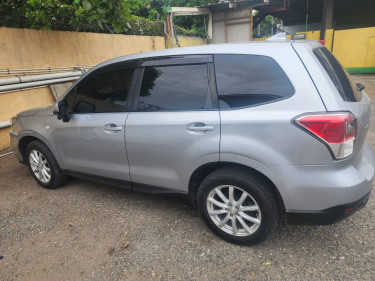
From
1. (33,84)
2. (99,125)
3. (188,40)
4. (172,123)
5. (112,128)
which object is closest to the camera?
(172,123)

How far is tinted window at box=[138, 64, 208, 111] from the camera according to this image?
251 cm

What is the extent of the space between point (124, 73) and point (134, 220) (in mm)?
1568

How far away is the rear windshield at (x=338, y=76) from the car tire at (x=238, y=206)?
94 cm

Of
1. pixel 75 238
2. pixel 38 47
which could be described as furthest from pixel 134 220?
pixel 38 47

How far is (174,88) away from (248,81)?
72cm

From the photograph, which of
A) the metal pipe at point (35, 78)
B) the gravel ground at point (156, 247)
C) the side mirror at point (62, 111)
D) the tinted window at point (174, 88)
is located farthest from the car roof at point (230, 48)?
the metal pipe at point (35, 78)

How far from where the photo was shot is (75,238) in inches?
109

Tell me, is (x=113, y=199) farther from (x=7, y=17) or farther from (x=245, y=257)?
(x=7, y=17)

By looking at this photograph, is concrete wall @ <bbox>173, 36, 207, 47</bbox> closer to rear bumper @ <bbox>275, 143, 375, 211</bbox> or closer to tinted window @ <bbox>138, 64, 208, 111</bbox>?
tinted window @ <bbox>138, 64, 208, 111</bbox>

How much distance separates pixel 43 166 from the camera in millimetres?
3754

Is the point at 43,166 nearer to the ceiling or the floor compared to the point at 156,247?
nearer to the ceiling

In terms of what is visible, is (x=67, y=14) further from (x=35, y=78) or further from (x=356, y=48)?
(x=356, y=48)

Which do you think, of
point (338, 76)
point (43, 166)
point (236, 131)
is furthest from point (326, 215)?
point (43, 166)

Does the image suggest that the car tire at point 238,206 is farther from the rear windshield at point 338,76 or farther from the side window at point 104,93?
the side window at point 104,93
